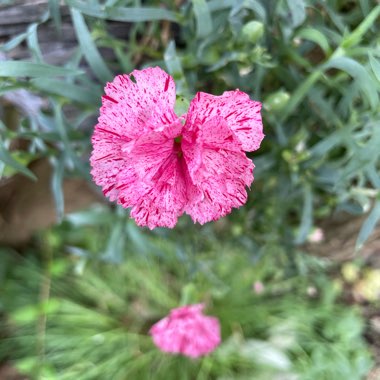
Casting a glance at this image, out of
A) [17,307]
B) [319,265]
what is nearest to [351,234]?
[319,265]

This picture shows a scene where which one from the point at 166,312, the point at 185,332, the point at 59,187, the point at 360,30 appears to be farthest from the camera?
the point at 166,312

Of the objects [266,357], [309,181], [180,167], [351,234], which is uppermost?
[180,167]

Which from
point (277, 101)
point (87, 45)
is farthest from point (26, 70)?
point (277, 101)

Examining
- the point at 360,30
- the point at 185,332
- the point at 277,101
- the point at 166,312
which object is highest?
the point at 360,30

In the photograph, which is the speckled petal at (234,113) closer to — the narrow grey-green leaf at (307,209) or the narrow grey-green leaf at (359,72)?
the narrow grey-green leaf at (359,72)

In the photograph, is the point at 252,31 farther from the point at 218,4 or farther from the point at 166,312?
the point at 166,312

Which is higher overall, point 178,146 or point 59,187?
point 178,146

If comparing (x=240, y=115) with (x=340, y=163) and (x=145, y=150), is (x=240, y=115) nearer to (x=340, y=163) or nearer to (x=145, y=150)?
(x=145, y=150)
